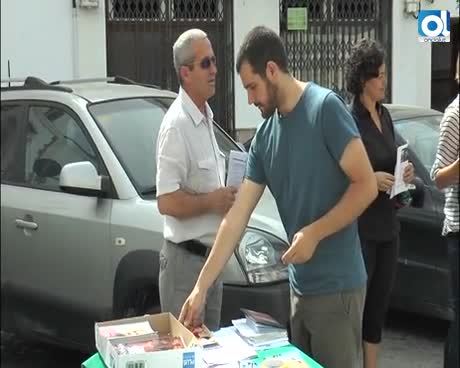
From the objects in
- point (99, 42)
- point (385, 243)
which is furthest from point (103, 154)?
point (99, 42)

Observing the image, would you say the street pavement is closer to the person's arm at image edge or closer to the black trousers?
the black trousers

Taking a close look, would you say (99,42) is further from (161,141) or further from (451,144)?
(451,144)

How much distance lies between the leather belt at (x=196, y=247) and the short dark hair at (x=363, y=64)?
1183 mm

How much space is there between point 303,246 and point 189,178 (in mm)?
840

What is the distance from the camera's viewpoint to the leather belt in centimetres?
315

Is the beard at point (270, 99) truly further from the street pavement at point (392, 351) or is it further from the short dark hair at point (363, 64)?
the street pavement at point (392, 351)

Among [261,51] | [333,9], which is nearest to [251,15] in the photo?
[333,9]

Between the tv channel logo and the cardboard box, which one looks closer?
the cardboard box

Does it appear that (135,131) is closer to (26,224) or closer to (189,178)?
(26,224)

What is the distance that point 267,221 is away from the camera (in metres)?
3.91

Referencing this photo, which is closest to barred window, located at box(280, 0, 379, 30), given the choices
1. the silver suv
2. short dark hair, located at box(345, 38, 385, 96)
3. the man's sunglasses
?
the silver suv

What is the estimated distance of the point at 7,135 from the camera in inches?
127

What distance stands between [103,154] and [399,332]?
240 cm

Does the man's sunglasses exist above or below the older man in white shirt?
above
